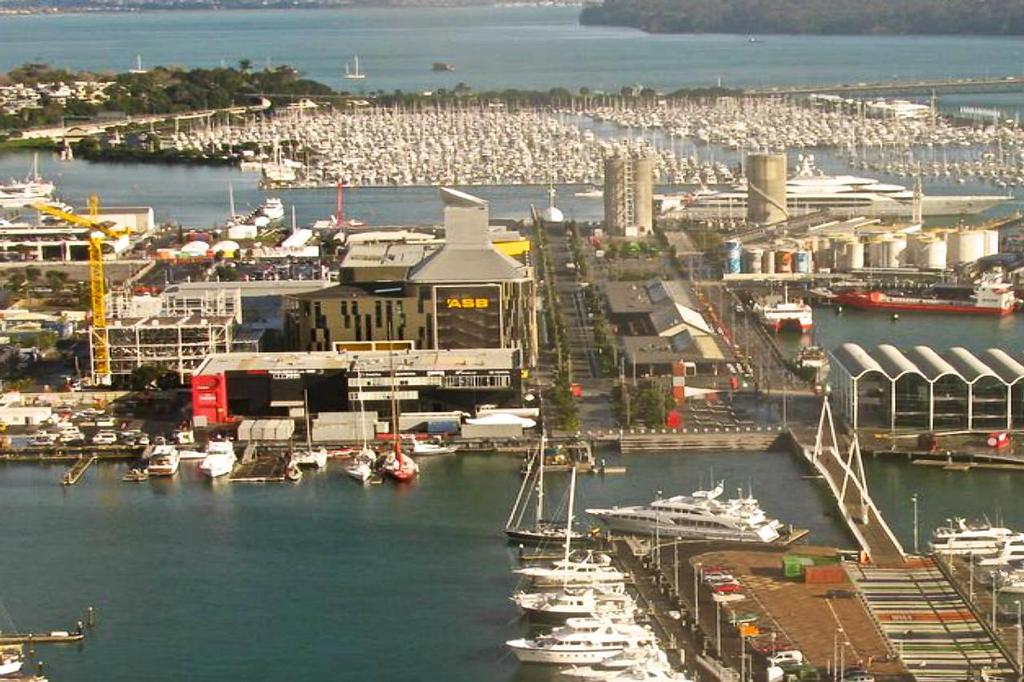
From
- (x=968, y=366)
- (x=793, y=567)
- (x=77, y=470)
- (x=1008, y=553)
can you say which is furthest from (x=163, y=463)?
(x=1008, y=553)

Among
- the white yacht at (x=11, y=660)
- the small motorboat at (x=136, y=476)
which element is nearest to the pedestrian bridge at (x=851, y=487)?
the small motorboat at (x=136, y=476)

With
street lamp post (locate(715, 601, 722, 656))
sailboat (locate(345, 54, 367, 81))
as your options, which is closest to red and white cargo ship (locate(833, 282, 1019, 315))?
street lamp post (locate(715, 601, 722, 656))

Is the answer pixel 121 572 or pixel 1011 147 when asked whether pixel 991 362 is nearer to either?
pixel 121 572

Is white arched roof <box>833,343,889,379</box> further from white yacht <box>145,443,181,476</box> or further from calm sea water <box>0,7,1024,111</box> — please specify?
calm sea water <box>0,7,1024,111</box>

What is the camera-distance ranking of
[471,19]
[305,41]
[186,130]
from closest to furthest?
[186,130] → [305,41] → [471,19]

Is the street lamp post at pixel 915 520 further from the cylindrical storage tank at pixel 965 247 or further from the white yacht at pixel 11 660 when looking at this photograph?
the cylindrical storage tank at pixel 965 247

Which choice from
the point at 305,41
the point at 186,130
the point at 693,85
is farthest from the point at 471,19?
the point at 186,130

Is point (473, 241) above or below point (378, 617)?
above
